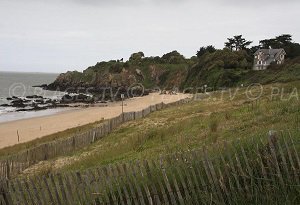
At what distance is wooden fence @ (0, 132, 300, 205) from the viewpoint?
5.91 m

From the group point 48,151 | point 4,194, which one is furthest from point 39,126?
point 4,194

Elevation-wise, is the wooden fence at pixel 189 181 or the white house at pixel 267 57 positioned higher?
the white house at pixel 267 57

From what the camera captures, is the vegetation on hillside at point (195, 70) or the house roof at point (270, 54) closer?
the vegetation on hillside at point (195, 70)

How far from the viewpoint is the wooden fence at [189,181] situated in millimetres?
5906

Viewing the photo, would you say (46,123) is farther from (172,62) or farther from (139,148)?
(172,62)

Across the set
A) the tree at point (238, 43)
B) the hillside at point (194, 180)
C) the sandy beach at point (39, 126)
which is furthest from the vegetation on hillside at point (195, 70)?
the hillside at point (194, 180)

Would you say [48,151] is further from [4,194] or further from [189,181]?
[189,181]

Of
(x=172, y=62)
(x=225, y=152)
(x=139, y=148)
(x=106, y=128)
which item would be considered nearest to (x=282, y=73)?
(x=106, y=128)

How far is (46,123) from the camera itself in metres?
40.5

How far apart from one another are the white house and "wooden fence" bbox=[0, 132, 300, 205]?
2481 inches

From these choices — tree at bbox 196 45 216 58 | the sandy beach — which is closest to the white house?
tree at bbox 196 45 216 58

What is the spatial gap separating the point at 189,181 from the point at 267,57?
6788 centimetres

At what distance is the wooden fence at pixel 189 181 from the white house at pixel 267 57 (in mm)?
63020

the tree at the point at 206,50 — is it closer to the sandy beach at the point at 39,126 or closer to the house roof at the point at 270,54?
the house roof at the point at 270,54
